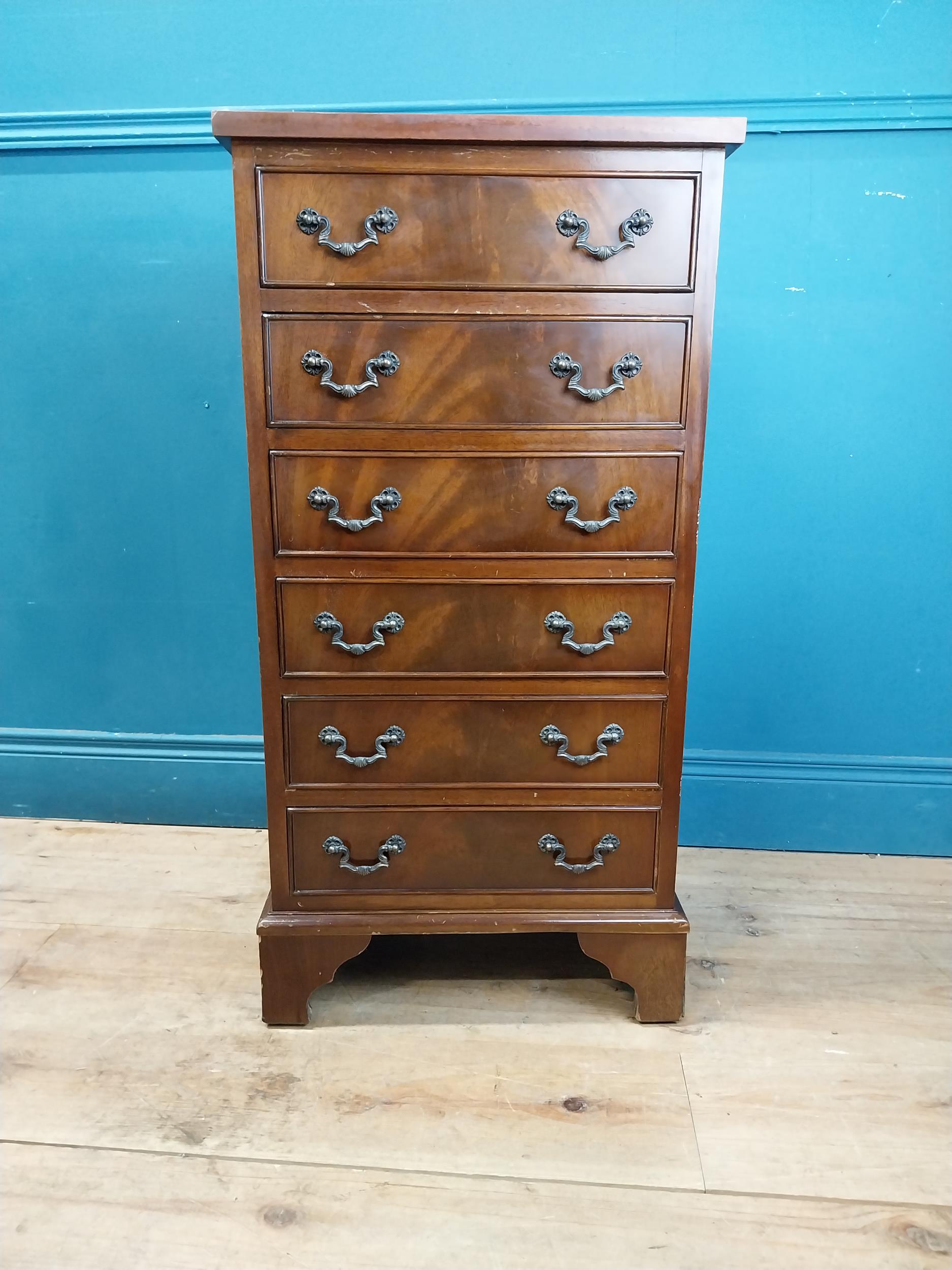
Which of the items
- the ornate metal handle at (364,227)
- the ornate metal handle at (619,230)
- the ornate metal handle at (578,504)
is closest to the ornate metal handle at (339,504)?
the ornate metal handle at (578,504)

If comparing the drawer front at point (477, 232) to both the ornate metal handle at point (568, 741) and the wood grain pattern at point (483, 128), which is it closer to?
the wood grain pattern at point (483, 128)

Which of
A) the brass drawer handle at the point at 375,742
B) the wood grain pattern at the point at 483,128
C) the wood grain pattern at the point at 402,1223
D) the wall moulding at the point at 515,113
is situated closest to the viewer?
the wood grain pattern at the point at 402,1223

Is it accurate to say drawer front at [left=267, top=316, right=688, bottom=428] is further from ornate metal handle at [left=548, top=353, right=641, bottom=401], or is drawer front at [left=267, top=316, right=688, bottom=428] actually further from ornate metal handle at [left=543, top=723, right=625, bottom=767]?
ornate metal handle at [left=543, top=723, right=625, bottom=767]

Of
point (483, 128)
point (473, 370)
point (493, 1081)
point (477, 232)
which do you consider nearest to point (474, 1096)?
point (493, 1081)

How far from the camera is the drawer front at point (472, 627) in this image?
4.80ft

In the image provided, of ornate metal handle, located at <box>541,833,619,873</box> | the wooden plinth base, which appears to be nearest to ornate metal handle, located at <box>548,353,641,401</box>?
ornate metal handle, located at <box>541,833,619,873</box>

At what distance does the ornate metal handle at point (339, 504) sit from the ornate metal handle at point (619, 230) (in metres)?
0.46

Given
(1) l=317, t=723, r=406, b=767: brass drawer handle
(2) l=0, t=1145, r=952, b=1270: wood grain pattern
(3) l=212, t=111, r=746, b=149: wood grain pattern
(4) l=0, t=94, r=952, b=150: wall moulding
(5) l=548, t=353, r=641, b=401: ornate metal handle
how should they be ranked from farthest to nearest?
(4) l=0, t=94, r=952, b=150: wall moulding → (1) l=317, t=723, r=406, b=767: brass drawer handle → (5) l=548, t=353, r=641, b=401: ornate metal handle → (3) l=212, t=111, r=746, b=149: wood grain pattern → (2) l=0, t=1145, r=952, b=1270: wood grain pattern

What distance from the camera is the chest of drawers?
4.35ft

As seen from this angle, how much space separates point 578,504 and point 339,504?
0.38 metres

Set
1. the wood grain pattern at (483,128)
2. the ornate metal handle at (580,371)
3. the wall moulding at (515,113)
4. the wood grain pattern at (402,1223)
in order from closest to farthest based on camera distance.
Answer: the wood grain pattern at (402,1223) < the wood grain pattern at (483,128) < the ornate metal handle at (580,371) < the wall moulding at (515,113)

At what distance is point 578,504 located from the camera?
144 cm

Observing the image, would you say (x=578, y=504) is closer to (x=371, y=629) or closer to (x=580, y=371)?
(x=580, y=371)

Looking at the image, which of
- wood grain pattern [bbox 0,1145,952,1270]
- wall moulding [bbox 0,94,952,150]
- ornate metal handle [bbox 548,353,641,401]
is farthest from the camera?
wall moulding [bbox 0,94,952,150]
